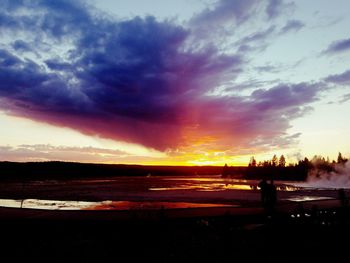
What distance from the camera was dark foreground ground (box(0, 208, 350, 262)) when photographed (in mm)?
11945

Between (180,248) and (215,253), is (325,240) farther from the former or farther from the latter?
(180,248)

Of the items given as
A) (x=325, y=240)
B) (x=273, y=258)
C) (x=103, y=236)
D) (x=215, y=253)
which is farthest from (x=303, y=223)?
(x=103, y=236)

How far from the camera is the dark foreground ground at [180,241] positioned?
39.2ft

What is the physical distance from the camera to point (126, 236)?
14.6m

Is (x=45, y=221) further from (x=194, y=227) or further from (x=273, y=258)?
(x=273, y=258)

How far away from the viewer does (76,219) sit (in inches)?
785

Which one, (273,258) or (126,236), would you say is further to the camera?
(126,236)

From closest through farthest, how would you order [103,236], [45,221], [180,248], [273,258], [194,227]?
[273,258] → [180,248] → [103,236] → [194,227] → [45,221]

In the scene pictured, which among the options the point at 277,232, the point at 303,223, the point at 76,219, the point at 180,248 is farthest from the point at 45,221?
the point at 303,223

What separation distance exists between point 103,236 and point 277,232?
25.6ft

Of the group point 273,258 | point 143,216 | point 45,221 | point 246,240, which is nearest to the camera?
point 273,258

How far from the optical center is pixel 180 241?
1394 cm

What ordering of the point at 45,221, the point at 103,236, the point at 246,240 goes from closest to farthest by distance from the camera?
1. the point at 246,240
2. the point at 103,236
3. the point at 45,221

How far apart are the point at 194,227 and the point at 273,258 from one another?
560cm
